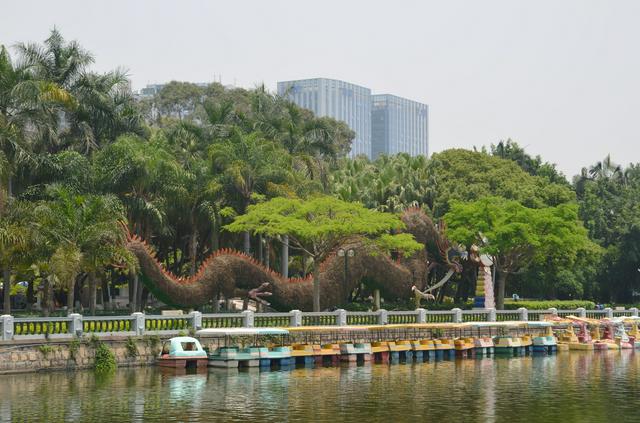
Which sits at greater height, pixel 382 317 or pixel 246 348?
pixel 382 317

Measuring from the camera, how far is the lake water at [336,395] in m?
29.4

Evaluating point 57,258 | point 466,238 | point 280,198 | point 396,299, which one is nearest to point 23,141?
point 57,258

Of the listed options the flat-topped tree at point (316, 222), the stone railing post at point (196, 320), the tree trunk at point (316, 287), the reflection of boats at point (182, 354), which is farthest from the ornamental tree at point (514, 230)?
the reflection of boats at point (182, 354)

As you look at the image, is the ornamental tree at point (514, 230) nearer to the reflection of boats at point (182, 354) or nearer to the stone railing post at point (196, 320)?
the stone railing post at point (196, 320)

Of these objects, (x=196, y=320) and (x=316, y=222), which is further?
(x=316, y=222)

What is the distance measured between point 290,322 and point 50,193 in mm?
13640

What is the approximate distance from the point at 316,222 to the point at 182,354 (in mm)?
14525

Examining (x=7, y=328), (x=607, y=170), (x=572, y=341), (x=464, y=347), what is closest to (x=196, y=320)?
(x=7, y=328)

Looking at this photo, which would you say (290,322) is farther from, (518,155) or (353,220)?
(518,155)

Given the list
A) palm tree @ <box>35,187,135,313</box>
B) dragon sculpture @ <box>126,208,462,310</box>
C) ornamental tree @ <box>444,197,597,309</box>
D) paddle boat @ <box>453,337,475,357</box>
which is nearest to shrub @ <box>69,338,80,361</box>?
palm tree @ <box>35,187,135,313</box>

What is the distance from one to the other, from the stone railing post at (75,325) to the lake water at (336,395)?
5.93 feet

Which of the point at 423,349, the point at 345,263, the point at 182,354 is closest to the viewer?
the point at 182,354

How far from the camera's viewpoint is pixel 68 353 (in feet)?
136

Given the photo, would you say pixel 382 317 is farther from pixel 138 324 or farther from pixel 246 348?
pixel 138 324
